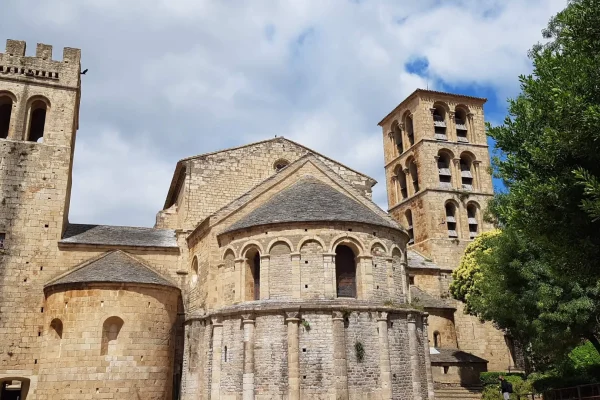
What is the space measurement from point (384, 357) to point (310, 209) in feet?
19.6

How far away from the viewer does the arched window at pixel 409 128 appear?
39.9 metres

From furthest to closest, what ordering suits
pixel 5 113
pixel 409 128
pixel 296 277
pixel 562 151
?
pixel 409 128 → pixel 5 113 → pixel 296 277 → pixel 562 151

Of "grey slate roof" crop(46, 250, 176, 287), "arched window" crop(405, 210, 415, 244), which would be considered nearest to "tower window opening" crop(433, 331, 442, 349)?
"arched window" crop(405, 210, 415, 244)

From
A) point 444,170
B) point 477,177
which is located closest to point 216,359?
point 444,170

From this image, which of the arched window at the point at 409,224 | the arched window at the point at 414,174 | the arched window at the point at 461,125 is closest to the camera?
the arched window at the point at 409,224

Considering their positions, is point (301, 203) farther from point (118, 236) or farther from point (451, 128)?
point (451, 128)

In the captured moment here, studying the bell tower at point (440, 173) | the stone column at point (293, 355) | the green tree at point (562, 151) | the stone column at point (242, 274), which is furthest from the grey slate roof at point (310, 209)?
the bell tower at point (440, 173)

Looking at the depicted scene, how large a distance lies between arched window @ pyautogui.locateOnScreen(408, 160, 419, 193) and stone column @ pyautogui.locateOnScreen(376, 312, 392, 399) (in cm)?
2160

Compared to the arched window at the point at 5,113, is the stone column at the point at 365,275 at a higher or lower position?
lower

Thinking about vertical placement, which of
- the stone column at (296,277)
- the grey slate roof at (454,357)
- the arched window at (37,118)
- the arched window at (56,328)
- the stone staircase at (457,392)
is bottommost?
the stone staircase at (457,392)

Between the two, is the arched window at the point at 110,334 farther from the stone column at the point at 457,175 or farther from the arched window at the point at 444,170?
the stone column at the point at 457,175

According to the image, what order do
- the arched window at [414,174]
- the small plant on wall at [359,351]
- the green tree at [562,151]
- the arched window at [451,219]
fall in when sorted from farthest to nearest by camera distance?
the arched window at [414,174], the arched window at [451,219], the small plant on wall at [359,351], the green tree at [562,151]

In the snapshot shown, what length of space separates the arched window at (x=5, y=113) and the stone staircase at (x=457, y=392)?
25.0 m

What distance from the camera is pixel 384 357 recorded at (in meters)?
17.7
